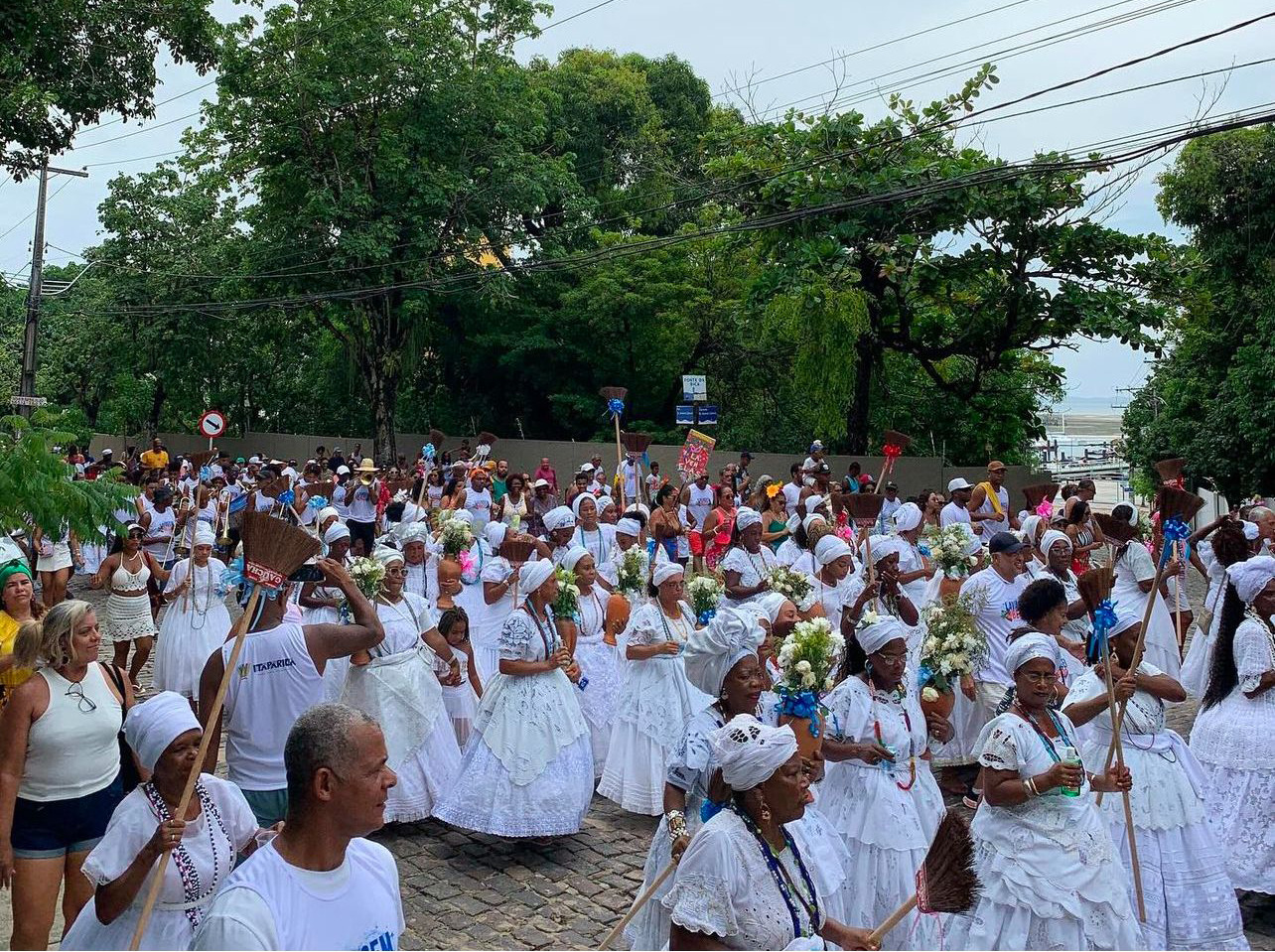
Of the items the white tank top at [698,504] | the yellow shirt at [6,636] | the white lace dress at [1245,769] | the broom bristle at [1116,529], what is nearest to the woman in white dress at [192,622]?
the yellow shirt at [6,636]

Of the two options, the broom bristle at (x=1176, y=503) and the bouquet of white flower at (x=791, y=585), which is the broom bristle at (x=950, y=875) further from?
the bouquet of white flower at (x=791, y=585)

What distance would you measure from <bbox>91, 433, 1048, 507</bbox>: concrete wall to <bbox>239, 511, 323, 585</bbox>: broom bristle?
23125mm

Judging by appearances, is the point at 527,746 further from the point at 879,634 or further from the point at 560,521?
the point at 560,521

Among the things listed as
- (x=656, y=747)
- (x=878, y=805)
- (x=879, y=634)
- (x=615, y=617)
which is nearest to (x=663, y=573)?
(x=615, y=617)

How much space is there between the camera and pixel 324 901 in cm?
315

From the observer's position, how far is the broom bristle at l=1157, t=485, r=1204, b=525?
6891 mm

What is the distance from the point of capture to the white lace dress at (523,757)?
7.75 meters

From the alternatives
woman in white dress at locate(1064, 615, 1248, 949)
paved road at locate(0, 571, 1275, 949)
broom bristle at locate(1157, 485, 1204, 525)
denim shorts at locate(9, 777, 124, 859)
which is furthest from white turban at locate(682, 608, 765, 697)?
broom bristle at locate(1157, 485, 1204, 525)

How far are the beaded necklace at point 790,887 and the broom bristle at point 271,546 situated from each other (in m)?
1.95

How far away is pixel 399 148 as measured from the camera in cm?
3180

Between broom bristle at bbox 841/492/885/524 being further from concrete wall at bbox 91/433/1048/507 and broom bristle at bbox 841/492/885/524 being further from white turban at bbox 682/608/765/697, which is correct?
concrete wall at bbox 91/433/1048/507

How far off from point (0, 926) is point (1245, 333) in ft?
80.1

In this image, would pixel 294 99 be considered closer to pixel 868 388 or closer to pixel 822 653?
pixel 868 388

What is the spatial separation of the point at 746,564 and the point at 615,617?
1.45 meters
